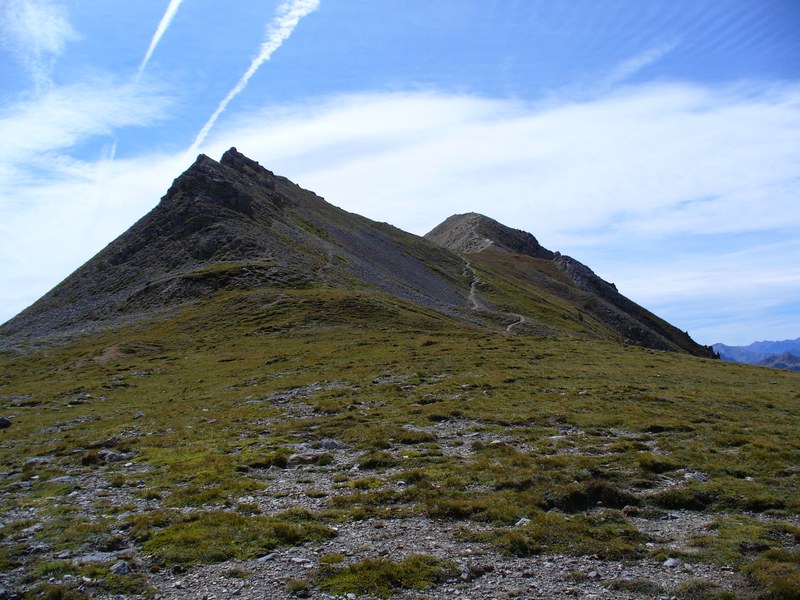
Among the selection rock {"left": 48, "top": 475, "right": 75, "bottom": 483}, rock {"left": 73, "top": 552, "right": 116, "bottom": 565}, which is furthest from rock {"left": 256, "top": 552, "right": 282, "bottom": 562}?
rock {"left": 48, "top": 475, "right": 75, "bottom": 483}

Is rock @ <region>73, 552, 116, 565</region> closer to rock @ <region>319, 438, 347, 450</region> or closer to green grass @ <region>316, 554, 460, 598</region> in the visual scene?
green grass @ <region>316, 554, 460, 598</region>

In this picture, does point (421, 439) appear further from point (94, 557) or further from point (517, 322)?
point (517, 322)

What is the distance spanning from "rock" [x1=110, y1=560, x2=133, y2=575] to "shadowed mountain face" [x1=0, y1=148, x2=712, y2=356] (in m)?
49.9

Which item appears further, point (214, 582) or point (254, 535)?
point (254, 535)

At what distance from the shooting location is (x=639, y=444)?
23.1 metres

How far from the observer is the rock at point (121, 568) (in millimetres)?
13641

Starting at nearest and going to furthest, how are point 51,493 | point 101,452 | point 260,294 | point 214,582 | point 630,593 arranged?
point 630,593 → point 214,582 → point 51,493 → point 101,452 → point 260,294

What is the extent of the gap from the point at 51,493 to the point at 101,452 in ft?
17.2

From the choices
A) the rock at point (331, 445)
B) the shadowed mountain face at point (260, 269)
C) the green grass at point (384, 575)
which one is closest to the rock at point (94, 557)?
the green grass at point (384, 575)

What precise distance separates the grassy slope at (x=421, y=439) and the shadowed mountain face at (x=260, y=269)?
2039 centimetres

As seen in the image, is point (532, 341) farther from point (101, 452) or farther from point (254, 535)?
point (254, 535)

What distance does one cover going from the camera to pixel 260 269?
276ft

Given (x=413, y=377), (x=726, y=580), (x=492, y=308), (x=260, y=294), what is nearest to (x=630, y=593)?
(x=726, y=580)

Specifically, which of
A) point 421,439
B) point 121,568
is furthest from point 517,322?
point 121,568
